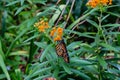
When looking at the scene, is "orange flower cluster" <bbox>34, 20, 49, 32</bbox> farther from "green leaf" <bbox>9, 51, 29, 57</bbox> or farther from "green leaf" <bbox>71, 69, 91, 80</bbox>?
"green leaf" <bbox>9, 51, 29, 57</bbox>

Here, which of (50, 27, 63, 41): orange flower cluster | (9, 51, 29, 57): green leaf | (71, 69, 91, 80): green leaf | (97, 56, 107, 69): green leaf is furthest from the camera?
(9, 51, 29, 57): green leaf

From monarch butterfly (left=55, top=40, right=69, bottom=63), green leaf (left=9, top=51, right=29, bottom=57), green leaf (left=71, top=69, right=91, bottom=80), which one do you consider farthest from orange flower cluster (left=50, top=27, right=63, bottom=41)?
green leaf (left=9, top=51, right=29, bottom=57)

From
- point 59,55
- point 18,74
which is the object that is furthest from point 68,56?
point 18,74

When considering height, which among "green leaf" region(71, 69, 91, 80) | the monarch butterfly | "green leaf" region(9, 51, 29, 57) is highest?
the monarch butterfly

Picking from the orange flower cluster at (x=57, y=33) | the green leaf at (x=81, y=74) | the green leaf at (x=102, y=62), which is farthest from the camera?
the green leaf at (x=81, y=74)

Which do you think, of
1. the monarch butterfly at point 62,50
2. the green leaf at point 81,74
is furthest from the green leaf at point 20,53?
the monarch butterfly at point 62,50

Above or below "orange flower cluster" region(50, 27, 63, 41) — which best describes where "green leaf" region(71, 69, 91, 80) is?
below

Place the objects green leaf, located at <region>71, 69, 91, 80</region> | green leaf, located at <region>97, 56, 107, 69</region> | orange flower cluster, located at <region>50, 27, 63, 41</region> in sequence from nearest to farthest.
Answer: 1. orange flower cluster, located at <region>50, 27, 63, 41</region>
2. green leaf, located at <region>97, 56, 107, 69</region>
3. green leaf, located at <region>71, 69, 91, 80</region>

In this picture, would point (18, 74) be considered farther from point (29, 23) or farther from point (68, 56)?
point (68, 56)

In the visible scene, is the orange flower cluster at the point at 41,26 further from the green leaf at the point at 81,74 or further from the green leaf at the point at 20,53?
the green leaf at the point at 20,53
